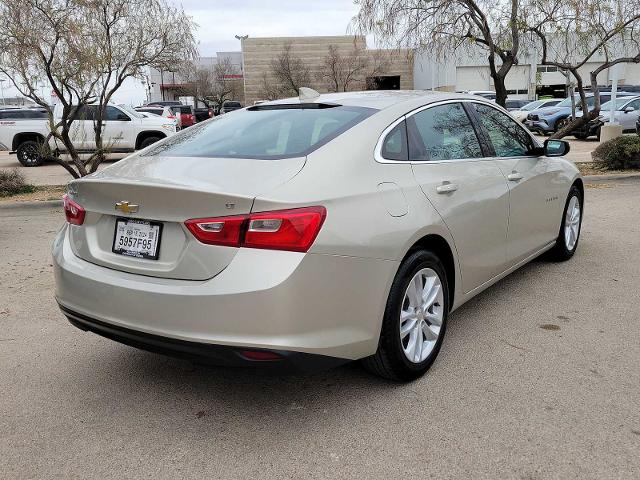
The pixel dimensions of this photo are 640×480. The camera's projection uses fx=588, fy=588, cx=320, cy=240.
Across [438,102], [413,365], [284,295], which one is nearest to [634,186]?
[438,102]

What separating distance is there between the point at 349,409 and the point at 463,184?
62.5 inches

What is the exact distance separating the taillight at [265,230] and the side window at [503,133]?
230cm

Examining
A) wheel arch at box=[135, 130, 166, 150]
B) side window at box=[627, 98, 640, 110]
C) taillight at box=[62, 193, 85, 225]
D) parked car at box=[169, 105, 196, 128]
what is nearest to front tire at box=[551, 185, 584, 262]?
taillight at box=[62, 193, 85, 225]

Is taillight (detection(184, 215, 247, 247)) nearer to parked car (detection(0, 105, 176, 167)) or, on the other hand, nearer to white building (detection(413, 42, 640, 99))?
parked car (detection(0, 105, 176, 167))

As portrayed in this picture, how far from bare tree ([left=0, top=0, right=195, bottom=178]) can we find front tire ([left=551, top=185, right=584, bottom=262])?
8.46 m

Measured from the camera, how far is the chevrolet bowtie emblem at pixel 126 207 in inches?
111

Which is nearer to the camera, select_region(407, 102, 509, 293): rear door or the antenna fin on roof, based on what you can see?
select_region(407, 102, 509, 293): rear door

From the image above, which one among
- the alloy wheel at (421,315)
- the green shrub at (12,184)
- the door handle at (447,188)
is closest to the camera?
the alloy wheel at (421,315)

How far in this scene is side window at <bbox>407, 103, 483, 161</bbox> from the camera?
356 centimetres

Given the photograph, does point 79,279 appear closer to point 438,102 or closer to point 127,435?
point 127,435

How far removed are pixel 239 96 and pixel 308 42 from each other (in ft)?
33.6

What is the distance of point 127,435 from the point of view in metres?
2.87

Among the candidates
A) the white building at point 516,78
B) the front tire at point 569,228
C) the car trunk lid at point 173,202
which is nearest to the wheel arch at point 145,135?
the front tire at point 569,228

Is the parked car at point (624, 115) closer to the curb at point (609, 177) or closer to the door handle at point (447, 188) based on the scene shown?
the curb at point (609, 177)
